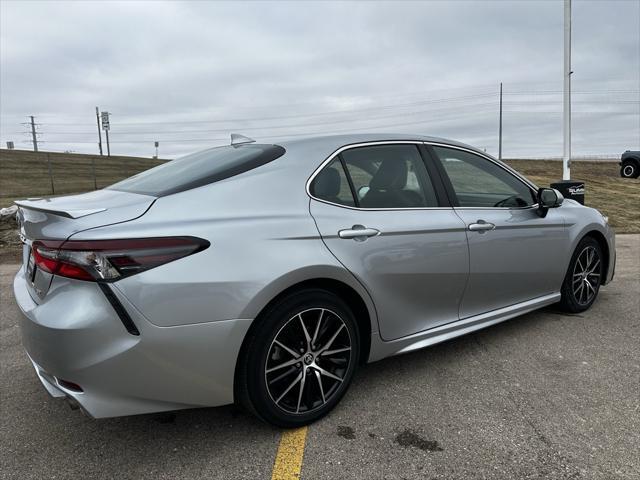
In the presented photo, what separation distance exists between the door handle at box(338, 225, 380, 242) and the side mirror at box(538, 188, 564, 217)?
1763 mm

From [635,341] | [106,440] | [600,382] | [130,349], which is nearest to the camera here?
[130,349]

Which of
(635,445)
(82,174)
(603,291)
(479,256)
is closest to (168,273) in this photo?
(479,256)

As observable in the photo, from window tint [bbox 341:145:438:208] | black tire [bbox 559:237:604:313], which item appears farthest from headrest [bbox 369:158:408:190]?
black tire [bbox 559:237:604:313]

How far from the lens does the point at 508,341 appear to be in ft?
12.7

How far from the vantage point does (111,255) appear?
213 cm

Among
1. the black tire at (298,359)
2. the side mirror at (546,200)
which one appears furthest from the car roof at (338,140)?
the side mirror at (546,200)

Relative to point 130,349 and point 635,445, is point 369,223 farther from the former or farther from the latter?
point 635,445

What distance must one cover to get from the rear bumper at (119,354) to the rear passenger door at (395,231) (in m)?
0.79

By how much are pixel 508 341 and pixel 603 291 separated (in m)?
2.17

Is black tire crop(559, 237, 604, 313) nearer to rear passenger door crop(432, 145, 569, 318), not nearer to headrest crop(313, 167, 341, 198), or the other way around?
rear passenger door crop(432, 145, 569, 318)

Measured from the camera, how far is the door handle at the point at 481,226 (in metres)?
3.37

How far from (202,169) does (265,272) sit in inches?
32.8

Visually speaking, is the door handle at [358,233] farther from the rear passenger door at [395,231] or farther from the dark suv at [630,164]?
the dark suv at [630,164]

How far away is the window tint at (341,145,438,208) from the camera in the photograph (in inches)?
119
